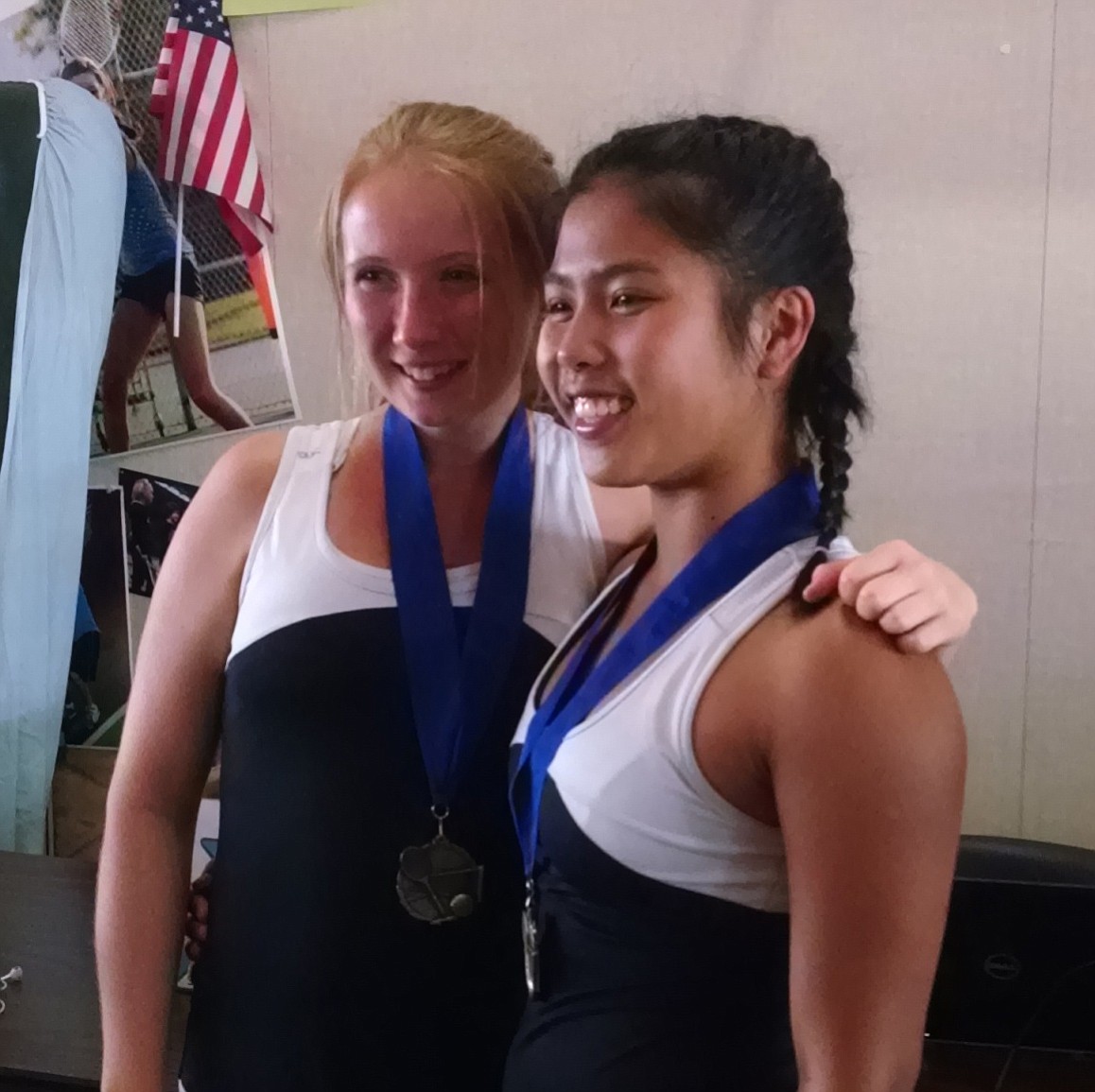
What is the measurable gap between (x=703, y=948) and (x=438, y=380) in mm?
510

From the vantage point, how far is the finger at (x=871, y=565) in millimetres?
701

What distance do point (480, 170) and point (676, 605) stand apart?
0.43 m

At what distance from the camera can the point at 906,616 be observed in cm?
68

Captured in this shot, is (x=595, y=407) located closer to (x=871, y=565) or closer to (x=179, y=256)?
(x=871, y=565)

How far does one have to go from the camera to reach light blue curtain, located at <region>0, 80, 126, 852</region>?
5.59 feet

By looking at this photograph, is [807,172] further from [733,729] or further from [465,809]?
[465,809]

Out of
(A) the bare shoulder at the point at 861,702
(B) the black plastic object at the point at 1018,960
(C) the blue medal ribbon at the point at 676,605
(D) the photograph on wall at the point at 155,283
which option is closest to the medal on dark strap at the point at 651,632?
(C) the blue medal ribbon at the point at 676,605

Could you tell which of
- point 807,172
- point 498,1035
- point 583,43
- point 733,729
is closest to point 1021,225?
point 583,43

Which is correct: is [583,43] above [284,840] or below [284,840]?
above

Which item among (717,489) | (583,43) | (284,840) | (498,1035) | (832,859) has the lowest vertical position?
(498,1035)

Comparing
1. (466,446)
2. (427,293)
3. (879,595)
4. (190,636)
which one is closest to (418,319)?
(427,293)

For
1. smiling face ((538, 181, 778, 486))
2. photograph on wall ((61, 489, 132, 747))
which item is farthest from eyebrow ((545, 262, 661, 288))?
photograph on wall ((61, 489, 132, 747))

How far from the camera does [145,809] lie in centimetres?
100

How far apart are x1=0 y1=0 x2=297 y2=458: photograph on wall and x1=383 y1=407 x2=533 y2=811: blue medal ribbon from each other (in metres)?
0.97
